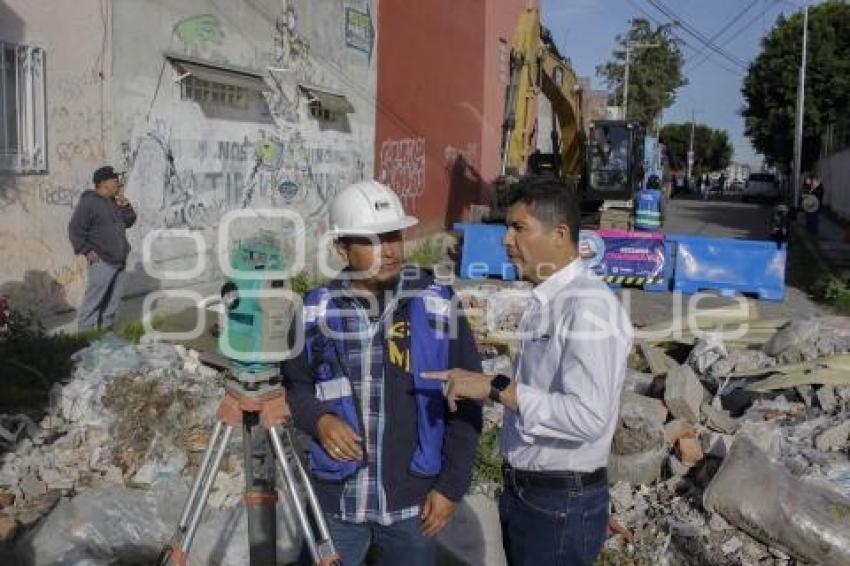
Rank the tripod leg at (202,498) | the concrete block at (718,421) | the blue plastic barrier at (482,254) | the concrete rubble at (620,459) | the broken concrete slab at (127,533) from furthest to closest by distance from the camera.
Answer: the blue plastic barrier at (482,254), the concrete block at (718,421), the concrete rubble at (620,459), the broken concrete slab at (127,533), the tripod leg at (202,498)

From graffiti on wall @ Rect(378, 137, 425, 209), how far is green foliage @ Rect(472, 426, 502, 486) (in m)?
11.6

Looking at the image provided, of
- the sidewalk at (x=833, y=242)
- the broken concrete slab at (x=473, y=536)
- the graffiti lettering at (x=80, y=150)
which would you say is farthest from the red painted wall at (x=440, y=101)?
the broken concrete slab at (x=473, y=536)

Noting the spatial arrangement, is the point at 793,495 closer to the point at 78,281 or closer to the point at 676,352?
the point at 676,352

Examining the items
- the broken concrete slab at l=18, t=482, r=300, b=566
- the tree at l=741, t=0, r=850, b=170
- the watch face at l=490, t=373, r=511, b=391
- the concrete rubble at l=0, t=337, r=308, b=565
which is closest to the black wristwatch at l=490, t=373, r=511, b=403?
the watch face at l=490, t=373, r=511, b=391

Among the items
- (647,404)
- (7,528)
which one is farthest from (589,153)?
(7,528)

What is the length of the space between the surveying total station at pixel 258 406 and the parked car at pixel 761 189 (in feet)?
152

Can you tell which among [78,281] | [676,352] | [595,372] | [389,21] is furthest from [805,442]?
[389,21]

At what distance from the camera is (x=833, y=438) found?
5508 millimetres

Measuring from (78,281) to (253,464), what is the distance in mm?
6922

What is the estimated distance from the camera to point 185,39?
10.6 meters

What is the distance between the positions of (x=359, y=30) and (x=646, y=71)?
46.3 m

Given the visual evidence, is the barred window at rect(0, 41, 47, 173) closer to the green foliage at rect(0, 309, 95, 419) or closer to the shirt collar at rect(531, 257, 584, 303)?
the green foliage at rect(0, 309, 95, 419)

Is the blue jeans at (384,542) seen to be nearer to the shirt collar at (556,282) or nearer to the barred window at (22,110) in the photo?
the shirt collar at (556,282)

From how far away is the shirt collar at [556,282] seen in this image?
2500 millimetres
